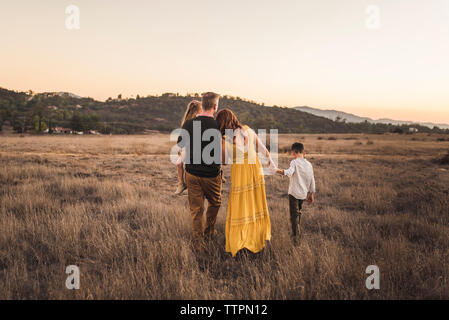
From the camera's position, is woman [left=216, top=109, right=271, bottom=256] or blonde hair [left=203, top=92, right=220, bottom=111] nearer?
blonde hair [left=203, top=92, right=220, bottom=111]

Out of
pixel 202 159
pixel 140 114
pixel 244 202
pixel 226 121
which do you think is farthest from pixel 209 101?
pixel 140 114

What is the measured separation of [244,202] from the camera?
376 centimetres

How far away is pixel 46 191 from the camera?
7.60m

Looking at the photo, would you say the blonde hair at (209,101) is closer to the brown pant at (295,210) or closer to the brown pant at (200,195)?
the brown pant at (200,195)

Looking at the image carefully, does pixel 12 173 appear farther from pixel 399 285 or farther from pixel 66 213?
pixel 399 285

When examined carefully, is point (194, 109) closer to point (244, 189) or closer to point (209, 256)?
point (244, 189)

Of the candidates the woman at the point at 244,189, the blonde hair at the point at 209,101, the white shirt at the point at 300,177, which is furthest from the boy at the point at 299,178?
the blonde hair at the point at 209,101

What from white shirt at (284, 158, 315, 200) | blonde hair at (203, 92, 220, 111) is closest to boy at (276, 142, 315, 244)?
white shirt at (284, 158, 315, 200)

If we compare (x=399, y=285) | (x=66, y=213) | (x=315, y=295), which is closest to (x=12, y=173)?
(x=66, y=213)

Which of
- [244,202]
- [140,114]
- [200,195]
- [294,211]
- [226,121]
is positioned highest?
[140,114]

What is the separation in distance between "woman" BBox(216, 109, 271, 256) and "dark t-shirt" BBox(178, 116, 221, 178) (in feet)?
0.51

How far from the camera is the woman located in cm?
363

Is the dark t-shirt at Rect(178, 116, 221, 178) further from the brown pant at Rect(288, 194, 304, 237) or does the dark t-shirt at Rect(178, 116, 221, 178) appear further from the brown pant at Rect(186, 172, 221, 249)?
the brown pant at Rect(288, 194, 304, 237)

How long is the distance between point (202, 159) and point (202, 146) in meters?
0.19
